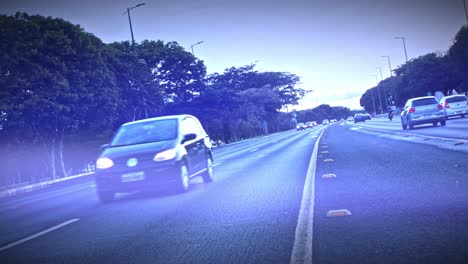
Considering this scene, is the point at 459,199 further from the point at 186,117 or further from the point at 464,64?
the point at 464,64

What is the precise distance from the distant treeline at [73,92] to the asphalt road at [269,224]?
54.8 feet

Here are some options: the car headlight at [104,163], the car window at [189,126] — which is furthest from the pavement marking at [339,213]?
the car window at [189,126]

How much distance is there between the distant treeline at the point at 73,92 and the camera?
80.0 feet

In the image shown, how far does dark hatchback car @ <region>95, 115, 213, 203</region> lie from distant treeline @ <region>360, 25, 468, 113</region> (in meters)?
43.8

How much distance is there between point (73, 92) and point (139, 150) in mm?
20120

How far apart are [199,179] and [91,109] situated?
65.5 feet

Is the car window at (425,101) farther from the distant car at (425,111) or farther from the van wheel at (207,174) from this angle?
the van wheel at (207,174)

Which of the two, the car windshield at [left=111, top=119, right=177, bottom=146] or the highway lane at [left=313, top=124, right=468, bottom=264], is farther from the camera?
the car windshield at [left=111, top=119, right=177, bottom=146]

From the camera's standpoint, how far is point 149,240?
17.5 ft

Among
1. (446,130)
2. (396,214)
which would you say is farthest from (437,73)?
(396,214)

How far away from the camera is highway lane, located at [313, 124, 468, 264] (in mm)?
3963

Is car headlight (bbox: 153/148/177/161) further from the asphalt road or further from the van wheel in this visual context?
the van wheel

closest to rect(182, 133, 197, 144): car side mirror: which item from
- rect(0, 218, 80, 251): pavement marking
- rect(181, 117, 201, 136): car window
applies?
rect(181, 117, 201, 136): car window

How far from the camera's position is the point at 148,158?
8.72 meters
